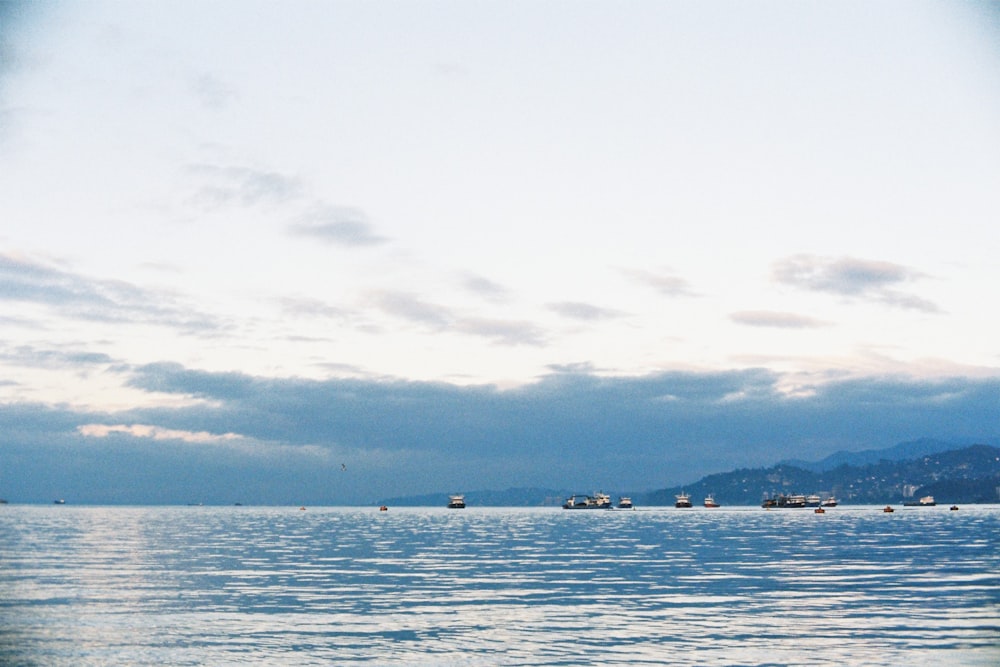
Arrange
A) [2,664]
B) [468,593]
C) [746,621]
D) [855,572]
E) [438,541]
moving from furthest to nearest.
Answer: [438,541] → [855,572] → [468,593] → [746,621] → [2,664]

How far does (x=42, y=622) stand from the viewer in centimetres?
5341

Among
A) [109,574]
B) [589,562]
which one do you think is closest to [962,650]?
[589,562]

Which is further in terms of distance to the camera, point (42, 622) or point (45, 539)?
point (45, 539)

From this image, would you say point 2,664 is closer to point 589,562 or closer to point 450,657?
point 450,657

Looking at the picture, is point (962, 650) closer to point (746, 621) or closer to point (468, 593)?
point (746, 621)

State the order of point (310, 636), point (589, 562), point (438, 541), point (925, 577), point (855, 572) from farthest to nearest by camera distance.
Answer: point (438, 541) < point (589, 562) < point (855, 572) < point (925, 577) < point (310, 636)

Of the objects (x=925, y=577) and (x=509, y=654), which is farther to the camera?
(x=925, y=577)

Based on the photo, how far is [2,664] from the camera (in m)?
42.4

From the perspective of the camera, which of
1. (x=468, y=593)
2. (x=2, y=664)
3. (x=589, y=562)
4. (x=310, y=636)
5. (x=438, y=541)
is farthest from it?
(x=438, y=541)

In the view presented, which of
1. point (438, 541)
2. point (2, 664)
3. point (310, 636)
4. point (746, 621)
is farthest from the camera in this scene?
point (438, 541)

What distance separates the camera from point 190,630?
5059 centimetres

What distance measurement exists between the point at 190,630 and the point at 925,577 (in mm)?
51830

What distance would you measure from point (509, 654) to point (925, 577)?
4410 centimetres

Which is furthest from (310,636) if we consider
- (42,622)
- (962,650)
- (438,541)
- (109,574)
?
(438,541)
